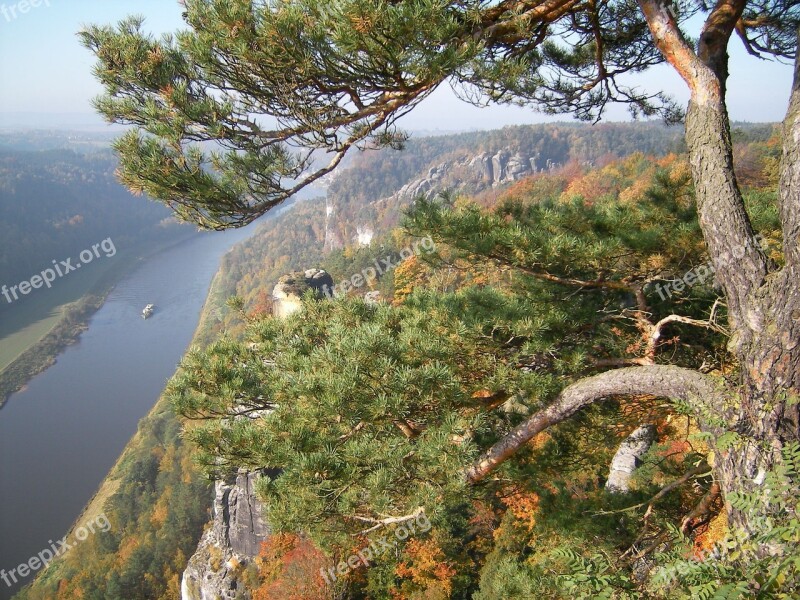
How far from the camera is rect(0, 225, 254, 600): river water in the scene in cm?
2283

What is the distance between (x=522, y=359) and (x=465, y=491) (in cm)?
86

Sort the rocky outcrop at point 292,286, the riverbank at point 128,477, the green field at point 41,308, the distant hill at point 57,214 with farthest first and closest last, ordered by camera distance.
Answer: the distant hill at point 57,214 < the green field at point 41,308 < the riverbank at point 128,477 < the rocky outcrop at point 292,286

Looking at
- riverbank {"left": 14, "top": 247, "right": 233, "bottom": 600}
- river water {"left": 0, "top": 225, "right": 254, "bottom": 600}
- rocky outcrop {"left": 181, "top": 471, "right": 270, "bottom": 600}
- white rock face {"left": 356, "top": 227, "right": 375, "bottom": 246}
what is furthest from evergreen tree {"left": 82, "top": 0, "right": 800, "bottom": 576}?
white rock face {"left": 356, "top": 227, "right": 375, "bottom": 246}

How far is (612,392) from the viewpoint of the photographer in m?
2.12

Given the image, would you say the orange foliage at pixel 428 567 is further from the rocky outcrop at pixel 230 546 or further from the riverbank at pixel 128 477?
the riverbank at pixel 128 477

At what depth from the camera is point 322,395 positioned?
6.77 ft

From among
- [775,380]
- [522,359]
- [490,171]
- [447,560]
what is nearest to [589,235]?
[522,359]

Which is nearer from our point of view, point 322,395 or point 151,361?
point 322,395

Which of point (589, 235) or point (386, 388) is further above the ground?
point (589, 235)

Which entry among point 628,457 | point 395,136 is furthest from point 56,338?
point 395,136

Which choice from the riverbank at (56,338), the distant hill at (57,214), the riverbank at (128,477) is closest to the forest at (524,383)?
the riverbank at (128,477)

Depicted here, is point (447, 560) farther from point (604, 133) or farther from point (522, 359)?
point (604, 133)
